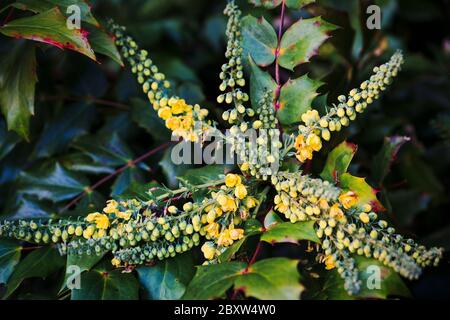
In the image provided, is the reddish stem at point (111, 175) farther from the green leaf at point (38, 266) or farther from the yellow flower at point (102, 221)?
the yellow flower at point (102, 221)

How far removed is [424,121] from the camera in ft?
8.45

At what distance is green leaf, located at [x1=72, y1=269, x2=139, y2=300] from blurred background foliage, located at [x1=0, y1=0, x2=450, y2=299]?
0.72 ft

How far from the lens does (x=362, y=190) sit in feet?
4.34

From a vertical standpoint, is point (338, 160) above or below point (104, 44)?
below

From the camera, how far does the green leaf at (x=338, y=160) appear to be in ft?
4.52

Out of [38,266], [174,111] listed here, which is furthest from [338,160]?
[38,266]

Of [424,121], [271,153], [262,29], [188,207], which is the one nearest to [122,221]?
[188,207]

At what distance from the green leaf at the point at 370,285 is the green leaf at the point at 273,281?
142 millimetres

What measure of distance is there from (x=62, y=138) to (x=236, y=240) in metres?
0.98

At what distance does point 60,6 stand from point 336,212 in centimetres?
92

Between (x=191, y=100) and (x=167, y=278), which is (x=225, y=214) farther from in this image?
(x=191, y=100)

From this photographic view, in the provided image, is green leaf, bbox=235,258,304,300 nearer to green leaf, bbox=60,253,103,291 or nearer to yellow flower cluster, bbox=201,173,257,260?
yellow flower cluster, bbox=201,173,257,260

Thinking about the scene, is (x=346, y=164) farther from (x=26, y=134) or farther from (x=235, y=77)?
(x=26, y=134)

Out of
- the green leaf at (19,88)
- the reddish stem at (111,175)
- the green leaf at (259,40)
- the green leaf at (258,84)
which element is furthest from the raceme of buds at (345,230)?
the green leaf at (19,88)
